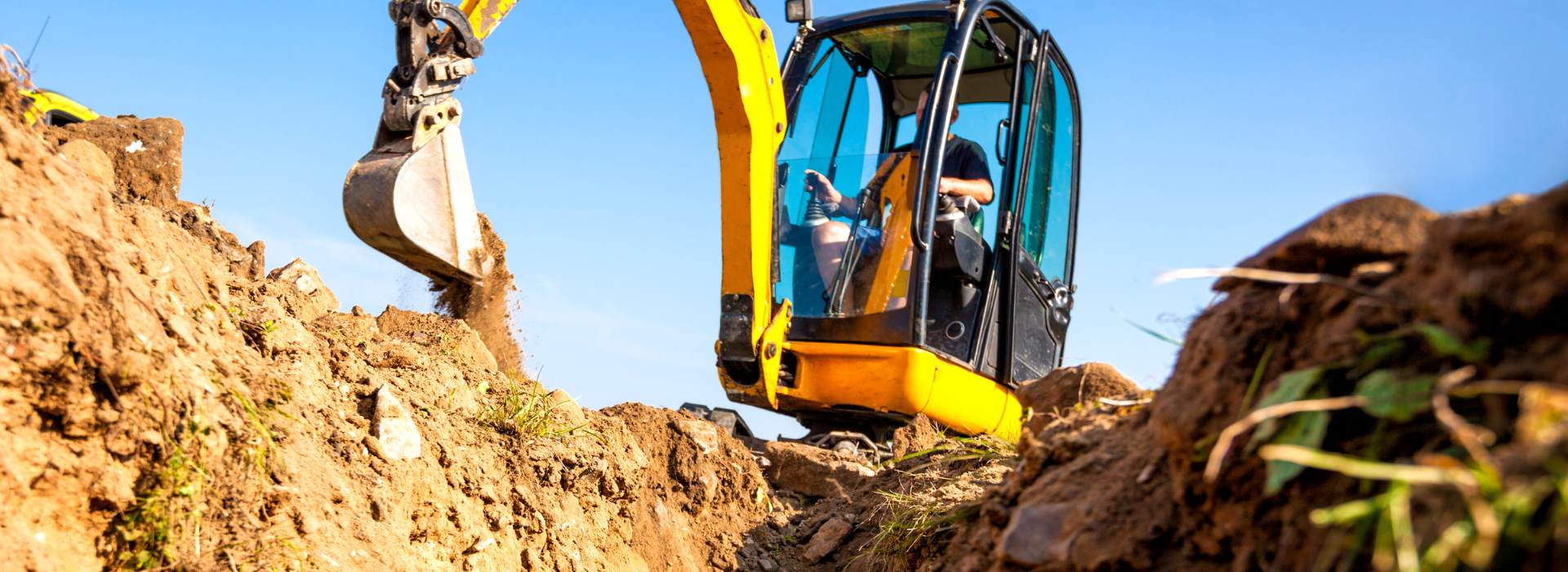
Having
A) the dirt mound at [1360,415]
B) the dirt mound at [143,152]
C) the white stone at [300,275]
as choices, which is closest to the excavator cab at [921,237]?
the white stone at [300,275]

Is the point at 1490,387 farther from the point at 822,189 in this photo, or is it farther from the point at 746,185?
the point at 822,189

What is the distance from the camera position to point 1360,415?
128 cm

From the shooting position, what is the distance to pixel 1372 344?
4.30ft

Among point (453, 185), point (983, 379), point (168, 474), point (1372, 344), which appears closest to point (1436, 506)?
point (1372, 344)

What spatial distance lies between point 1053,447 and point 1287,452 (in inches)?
34.9

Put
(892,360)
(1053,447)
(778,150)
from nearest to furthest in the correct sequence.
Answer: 1. (1053,447)
2. (892,360)
3. (778,150)

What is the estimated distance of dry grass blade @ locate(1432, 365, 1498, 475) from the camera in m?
0.98

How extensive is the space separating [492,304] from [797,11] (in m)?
2.40

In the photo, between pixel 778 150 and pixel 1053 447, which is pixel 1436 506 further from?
pixel 778 150

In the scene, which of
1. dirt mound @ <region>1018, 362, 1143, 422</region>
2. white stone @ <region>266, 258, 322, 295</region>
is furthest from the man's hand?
dirt mound @ <region>1018, 362, 1143, 422</region>

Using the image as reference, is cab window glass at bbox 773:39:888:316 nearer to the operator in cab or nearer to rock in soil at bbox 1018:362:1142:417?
the operator in cab

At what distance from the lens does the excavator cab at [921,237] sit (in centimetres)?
520

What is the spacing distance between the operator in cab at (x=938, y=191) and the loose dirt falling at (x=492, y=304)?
1.70m

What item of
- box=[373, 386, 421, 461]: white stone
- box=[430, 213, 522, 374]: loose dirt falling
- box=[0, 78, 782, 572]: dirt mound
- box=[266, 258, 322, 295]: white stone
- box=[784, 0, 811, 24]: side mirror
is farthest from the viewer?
box=[784, 0, 811, 24]: side mirror
